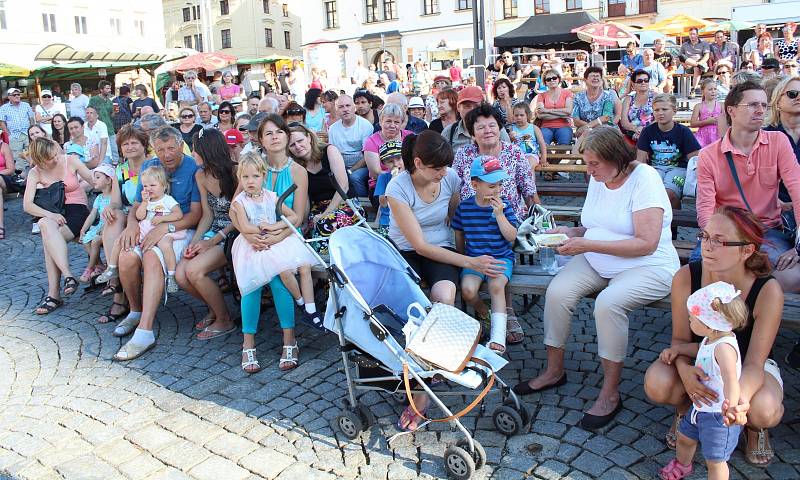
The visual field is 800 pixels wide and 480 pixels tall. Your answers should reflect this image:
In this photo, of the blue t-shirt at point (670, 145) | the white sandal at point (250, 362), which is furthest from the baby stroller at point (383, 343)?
the blue t-shirt at point (670, 145)

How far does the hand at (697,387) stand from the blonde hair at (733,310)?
0.25 metres

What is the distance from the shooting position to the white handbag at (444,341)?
338 cm

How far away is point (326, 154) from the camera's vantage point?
18.9 feet

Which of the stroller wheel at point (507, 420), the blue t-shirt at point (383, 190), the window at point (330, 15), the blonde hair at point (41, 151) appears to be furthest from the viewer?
the window at point (330, 15)

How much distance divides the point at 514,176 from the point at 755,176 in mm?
1582

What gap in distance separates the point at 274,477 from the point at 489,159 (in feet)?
7.29

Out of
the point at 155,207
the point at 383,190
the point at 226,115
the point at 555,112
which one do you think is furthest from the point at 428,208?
the point at 555,112

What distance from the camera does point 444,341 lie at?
136 inches

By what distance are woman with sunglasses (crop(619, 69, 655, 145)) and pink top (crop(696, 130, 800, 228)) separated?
4.80 meters

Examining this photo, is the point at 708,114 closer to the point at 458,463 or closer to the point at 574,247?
the point at 574,247

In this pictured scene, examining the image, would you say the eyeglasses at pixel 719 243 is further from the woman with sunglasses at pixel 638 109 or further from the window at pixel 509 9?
the window at pixel 509 9

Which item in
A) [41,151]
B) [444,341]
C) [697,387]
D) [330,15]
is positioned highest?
[330,15]

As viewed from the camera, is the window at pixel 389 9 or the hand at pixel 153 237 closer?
the hand at pixel 153 237

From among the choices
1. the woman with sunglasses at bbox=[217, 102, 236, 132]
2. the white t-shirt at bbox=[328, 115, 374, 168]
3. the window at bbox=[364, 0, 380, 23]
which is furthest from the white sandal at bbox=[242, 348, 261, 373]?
the window at bbox=[364, 0, 380, 23]
